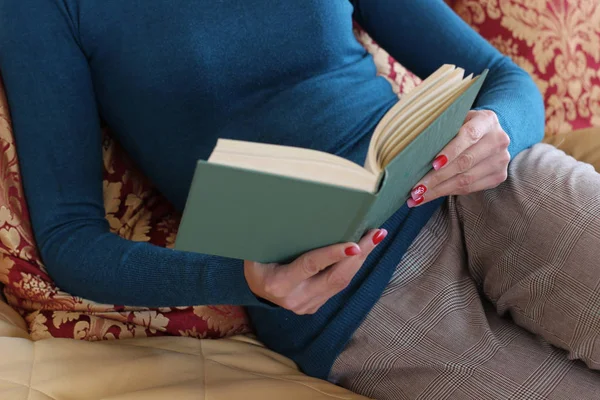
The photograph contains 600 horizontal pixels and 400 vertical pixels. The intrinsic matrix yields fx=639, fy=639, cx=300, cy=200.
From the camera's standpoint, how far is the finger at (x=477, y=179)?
0.83 meters

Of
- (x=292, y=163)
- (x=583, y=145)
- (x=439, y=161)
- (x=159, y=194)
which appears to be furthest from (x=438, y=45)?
(x=292, y=163)

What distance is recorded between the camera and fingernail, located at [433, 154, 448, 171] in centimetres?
75

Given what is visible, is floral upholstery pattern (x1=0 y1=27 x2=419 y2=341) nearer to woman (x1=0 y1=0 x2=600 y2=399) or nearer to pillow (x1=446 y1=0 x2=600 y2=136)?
woman (x1=0 y1=0 x2=600 y2=399)

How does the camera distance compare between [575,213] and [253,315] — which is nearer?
[575,213]

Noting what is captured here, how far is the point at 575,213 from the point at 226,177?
56cm

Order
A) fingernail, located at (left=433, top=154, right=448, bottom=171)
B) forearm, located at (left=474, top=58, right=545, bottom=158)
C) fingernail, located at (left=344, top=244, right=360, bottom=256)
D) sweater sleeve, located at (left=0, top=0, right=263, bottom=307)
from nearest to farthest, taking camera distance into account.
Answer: fingernail, located at (left=344, top=244, right=360, bottom=256), fingernail, located at (left=433, top=154, right=448, bottom=171), sweater sleeve, located at (left=0, top=0, right=263, bottom=307), forearm, located at (left=474, top=58, right=545, bottom=158)

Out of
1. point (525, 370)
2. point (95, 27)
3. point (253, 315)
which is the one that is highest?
point (95, 27)

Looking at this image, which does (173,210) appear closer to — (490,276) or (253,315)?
(253,315)

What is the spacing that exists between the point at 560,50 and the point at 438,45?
Result: 0.37 meters

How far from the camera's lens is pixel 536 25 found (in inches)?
53.5

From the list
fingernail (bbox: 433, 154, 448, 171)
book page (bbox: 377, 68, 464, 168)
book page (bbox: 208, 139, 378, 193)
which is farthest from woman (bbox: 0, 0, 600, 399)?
book page (bbox: 208, 139, 378, 193)

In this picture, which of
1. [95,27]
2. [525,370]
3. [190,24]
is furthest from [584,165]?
[95,27]

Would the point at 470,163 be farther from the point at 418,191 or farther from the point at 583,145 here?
the point at 583,145

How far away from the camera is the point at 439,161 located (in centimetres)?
75
